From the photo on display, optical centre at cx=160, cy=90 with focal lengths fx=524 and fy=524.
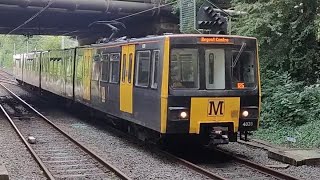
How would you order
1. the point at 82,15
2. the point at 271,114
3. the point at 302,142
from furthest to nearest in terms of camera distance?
the point at 82,15 → the point at 271,114 → the point at 302,142

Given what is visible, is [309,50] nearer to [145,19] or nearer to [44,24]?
[145,19]

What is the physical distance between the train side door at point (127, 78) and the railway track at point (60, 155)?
1476mm

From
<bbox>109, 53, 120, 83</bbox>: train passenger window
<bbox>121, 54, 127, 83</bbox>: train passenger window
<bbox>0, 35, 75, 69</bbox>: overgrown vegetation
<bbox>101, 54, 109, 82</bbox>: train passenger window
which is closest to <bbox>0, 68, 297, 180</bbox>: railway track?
<bbox>121, 54, 127, 83</bbox>: train passenger window

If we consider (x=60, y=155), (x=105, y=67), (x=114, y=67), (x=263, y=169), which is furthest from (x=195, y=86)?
(x=105, y=67)

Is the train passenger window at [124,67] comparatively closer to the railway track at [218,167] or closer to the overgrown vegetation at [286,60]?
the railway track at [218,167]

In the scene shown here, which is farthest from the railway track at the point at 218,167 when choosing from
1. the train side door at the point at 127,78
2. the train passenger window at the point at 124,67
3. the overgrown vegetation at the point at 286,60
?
the overgrown vegetation at the point at 286,60

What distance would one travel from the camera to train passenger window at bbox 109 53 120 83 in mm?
13680

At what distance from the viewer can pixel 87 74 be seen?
17328 mm

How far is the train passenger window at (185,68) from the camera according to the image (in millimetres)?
10602

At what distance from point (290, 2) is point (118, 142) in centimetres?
647

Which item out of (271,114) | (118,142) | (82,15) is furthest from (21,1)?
(271,114)

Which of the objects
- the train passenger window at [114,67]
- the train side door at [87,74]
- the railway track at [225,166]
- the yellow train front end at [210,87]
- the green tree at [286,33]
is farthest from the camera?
the train side door at [87,74]

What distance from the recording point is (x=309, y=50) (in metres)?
16.0

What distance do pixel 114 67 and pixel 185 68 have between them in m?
3.81
